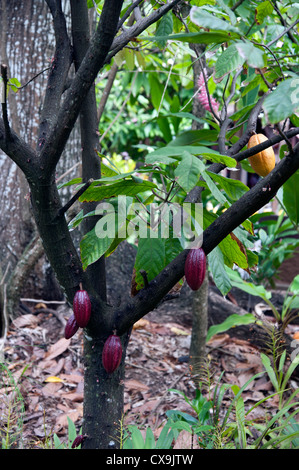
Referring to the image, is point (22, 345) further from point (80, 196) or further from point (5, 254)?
point (80, 196)

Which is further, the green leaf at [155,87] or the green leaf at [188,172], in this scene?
the green leaf at [155,87]

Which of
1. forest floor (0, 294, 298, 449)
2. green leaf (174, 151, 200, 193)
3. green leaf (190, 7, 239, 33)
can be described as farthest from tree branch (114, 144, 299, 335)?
forest floor (0, 294, 298, 449)

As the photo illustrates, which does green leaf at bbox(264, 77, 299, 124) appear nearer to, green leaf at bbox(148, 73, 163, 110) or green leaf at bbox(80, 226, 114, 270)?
green leaf at bbox(80, 226, 114, 270)

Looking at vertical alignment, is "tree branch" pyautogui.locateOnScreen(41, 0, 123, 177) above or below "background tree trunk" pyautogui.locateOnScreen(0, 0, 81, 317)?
below

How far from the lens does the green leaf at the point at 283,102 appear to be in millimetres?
559

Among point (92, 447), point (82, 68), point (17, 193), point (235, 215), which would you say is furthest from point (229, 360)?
point (82, 68)

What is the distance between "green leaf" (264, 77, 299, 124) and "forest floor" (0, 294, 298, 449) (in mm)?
1359

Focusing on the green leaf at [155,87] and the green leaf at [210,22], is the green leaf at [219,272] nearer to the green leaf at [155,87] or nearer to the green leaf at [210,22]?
the green leaf at [210,22]

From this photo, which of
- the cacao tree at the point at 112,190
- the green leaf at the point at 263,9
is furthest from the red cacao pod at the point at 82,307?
the green leaf at the point at 263,9

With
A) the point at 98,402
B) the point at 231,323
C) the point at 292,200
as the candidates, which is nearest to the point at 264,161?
the point at 292,200

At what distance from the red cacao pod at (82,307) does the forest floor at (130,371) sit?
2.40ft

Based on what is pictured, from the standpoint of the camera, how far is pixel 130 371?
2.15 metres

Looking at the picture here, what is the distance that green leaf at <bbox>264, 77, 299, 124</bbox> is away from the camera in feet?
1.83

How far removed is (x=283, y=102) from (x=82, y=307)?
674mm
